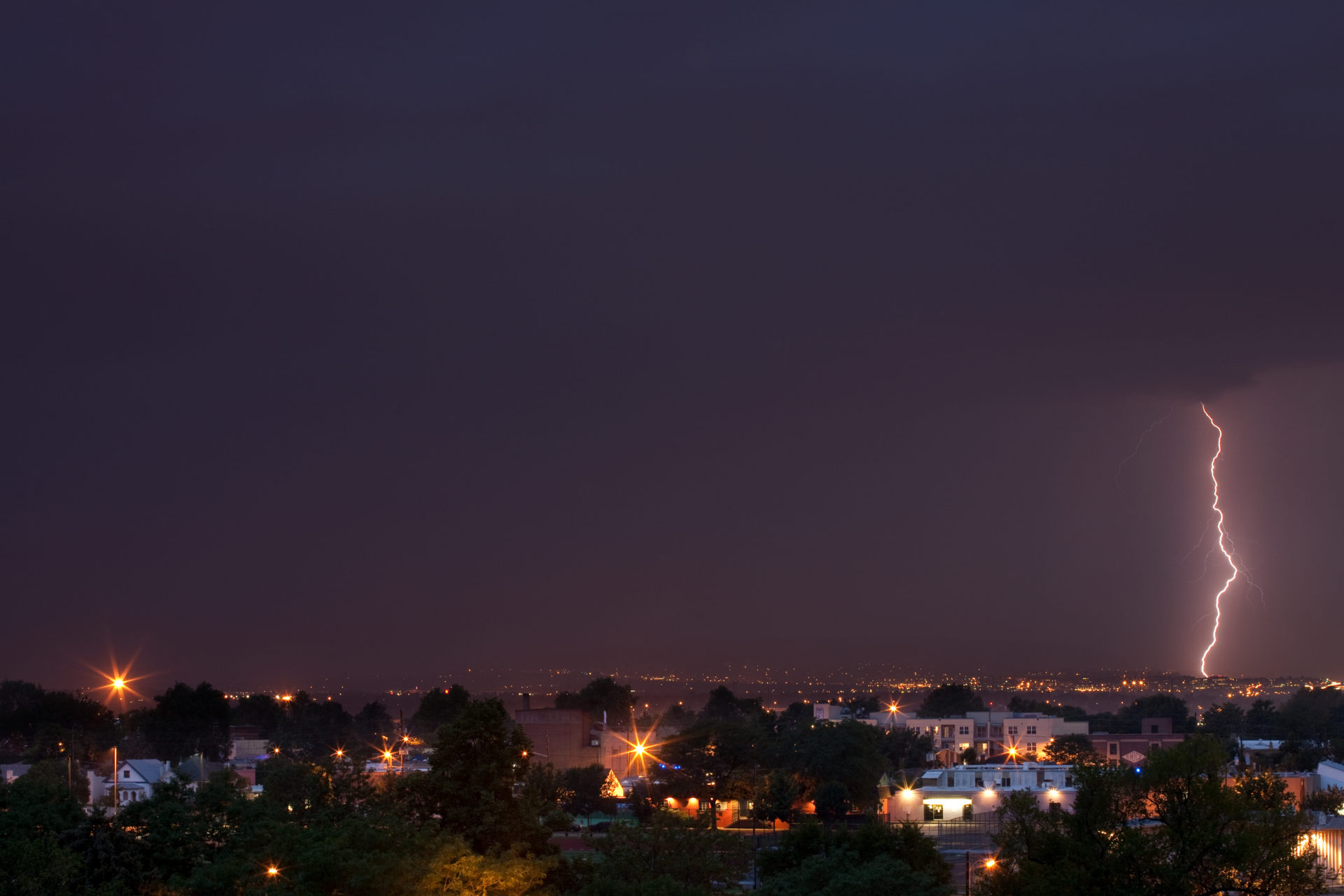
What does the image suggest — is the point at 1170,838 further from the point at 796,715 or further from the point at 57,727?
the point at 796,715

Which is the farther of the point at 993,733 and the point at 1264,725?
the point at 1264,725

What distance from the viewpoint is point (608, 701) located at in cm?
13150

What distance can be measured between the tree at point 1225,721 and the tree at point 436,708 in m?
66.5

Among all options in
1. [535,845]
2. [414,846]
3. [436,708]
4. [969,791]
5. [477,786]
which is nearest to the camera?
[414,846]

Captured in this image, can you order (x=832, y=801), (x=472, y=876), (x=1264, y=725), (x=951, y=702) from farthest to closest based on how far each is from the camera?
(x=951, y=702)
(x=1264, y=725)
(x=832, y=801)
(x=472, y=876)

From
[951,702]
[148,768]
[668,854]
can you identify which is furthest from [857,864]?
[951,702]

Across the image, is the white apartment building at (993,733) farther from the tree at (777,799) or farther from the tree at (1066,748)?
the tree at (777,799)

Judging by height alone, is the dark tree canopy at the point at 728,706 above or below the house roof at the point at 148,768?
below

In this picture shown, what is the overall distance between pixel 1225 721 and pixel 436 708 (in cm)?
7651

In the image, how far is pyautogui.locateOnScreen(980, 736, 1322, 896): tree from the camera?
24656mm

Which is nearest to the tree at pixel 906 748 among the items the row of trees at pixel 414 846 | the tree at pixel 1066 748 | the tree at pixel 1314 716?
the tree at pixel 1066 748

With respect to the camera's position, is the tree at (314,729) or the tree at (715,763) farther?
the tree at (314,729)

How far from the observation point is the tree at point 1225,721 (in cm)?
12312

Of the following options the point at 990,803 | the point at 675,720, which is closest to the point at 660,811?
the point at 990,803
